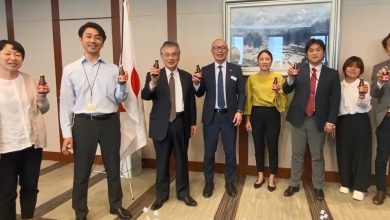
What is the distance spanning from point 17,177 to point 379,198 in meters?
3.29

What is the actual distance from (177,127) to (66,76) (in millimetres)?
1074

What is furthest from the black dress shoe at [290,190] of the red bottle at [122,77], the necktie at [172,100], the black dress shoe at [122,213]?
the red bottle at [122,77]

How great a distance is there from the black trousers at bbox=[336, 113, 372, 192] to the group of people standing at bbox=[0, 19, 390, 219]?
0.01 metres

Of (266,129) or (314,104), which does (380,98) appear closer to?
(314,104)

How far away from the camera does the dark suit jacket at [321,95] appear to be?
313 cm

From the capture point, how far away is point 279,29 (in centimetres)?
371

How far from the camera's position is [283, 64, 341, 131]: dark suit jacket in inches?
123

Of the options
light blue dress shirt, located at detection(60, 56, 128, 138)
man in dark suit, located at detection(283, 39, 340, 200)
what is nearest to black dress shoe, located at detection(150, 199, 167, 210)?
light blue dress shirt, located at detection(60, 56, 128, 138)

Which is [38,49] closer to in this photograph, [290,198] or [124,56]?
[124,56]

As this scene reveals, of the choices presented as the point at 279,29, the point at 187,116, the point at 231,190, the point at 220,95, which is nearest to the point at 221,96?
the point at 220,95

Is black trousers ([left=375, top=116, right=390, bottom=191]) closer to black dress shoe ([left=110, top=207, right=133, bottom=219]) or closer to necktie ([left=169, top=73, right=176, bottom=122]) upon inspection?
necktie ([left=169, top=73, right=176, bottom=122])

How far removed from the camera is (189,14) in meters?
3.96

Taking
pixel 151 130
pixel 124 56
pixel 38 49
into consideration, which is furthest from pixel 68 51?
pixel 151 130

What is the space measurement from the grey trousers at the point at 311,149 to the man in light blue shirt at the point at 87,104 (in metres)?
1.85
